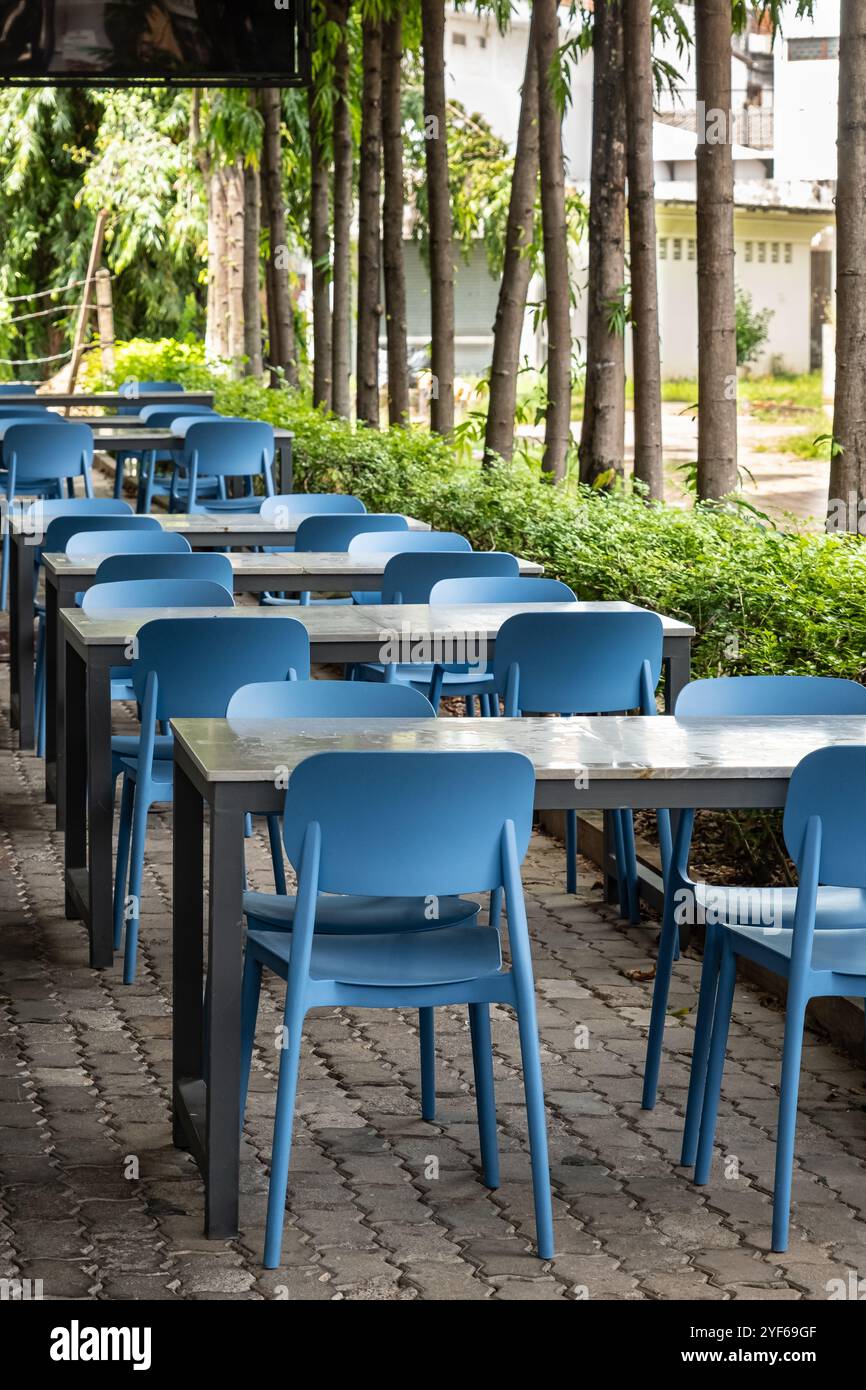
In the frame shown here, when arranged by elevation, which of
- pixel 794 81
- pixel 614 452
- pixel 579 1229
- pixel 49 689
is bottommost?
pixel 579 1229

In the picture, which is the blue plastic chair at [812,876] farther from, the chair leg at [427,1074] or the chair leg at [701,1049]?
the chair leg at [427,1074]

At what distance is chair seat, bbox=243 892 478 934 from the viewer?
3758 millimetres

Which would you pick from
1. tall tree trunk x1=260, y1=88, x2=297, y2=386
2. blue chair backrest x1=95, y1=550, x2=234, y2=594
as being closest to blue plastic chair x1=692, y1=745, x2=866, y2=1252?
blue chair backrest x1=95, y1=550, x2=234, y2=594

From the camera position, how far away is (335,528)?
25.0 ft

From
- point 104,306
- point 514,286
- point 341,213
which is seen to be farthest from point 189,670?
point 104,306

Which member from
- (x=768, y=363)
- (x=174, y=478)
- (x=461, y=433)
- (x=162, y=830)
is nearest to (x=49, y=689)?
(x=162, y=830)

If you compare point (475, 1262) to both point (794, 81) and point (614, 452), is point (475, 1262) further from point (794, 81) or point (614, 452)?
point (794, 81)

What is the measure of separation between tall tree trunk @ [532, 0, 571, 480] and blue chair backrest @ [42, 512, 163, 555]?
2320 mm

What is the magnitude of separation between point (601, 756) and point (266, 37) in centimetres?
875

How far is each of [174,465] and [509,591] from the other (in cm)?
723

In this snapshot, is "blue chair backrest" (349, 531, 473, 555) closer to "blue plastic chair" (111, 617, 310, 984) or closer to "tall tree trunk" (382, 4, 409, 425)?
"blue plastic chair" (111, 617, 310, 984)

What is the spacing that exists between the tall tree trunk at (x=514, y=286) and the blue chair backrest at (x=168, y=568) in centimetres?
359

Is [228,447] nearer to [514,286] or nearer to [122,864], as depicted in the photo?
[514,286]

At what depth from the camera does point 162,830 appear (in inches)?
258
